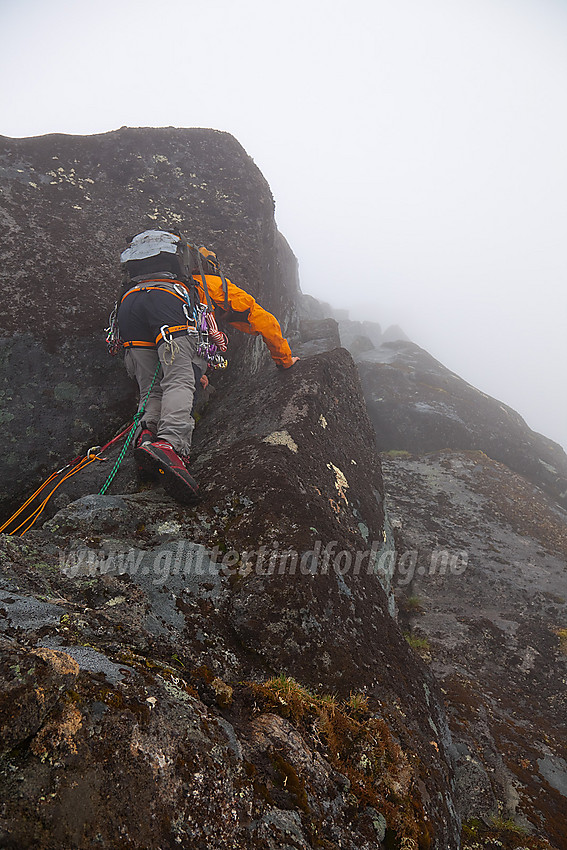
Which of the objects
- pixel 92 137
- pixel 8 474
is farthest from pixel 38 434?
pixel 92 137

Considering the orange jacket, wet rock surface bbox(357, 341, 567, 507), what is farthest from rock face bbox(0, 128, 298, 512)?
wet rock surface bbox(357, 341, 567, 507)

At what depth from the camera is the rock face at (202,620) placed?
2.79 meters

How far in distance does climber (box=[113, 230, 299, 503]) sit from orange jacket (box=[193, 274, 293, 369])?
24 millimetres

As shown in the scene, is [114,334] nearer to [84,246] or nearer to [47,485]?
[47,485]

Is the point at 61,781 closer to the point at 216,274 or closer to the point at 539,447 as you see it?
the point at 216,274

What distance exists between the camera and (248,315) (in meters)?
10.7

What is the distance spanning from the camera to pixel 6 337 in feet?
33.4

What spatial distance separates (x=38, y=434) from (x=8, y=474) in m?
1.06

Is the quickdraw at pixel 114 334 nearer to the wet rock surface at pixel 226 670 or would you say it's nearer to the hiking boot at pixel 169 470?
the wet rock surface at pixel 226 670

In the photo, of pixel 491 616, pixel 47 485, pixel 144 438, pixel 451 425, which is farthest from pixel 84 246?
pixel 451 425

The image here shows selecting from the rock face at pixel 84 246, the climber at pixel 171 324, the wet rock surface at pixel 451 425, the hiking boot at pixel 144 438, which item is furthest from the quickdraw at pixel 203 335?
the wet rock surface at pixel 451 425

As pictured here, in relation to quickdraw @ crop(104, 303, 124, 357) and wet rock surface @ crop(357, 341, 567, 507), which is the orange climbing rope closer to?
quickdraw @ crop(104, 303, 124, 357)

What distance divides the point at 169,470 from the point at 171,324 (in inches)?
132

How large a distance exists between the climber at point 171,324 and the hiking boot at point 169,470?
0.39 metres
